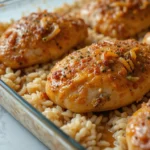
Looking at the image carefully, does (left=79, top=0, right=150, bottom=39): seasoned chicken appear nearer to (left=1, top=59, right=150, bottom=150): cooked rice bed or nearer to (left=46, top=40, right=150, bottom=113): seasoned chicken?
(left=46, top=40, right=150, bottom=113): seasoned chicken

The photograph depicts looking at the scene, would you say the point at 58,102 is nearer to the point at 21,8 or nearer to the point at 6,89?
the point at 6,89

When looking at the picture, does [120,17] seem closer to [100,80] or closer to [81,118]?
[100,80]

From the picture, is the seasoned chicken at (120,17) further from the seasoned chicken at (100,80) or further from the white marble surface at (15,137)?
the white marble surface at (15,137)

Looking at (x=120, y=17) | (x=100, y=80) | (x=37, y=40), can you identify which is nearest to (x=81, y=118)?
(x=100, y=80)

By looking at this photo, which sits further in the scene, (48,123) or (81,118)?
(81,118)

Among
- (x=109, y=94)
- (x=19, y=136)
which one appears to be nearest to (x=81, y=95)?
(x=109, y=94)

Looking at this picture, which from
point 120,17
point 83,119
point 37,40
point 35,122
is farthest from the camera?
point 120,17
